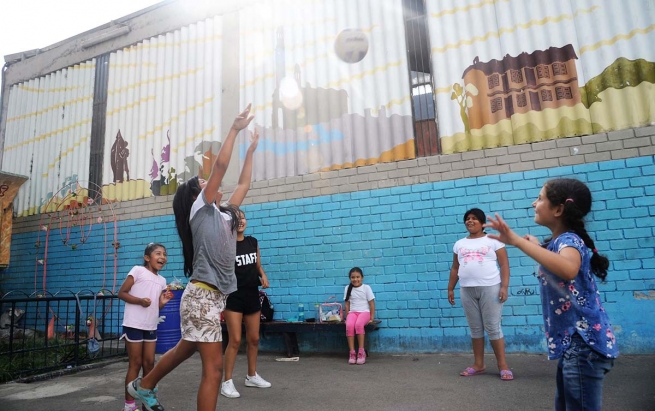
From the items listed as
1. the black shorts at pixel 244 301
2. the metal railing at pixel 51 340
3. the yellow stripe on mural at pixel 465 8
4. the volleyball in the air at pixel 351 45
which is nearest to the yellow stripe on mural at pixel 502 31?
the yellow stripe on mural at pixel 465 8

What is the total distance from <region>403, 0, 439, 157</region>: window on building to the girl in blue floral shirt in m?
4.80

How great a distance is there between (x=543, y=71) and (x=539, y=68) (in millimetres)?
76

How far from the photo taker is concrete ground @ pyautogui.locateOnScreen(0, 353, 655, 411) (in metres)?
3.72

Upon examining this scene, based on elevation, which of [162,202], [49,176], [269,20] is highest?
[269,20]

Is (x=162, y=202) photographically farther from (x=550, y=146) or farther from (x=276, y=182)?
(x=550, y=146)

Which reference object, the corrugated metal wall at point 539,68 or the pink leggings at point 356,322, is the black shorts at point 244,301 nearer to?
the pink leggings at point 356,322

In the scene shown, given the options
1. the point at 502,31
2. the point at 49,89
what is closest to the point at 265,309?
the point at 502,31

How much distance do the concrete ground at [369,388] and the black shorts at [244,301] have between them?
80 centimetres

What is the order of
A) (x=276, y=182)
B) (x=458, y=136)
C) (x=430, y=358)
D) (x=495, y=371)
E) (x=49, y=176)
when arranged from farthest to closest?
(x=49, y=176)
(x=276, y=182)
(x=458, y=136)
(x=430, y=358)
(x=495, y=371)

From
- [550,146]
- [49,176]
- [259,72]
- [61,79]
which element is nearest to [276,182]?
[259,72]

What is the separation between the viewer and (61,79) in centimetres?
1077

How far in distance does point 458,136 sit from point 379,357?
3526 millimetres

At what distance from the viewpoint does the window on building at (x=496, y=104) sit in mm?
6590

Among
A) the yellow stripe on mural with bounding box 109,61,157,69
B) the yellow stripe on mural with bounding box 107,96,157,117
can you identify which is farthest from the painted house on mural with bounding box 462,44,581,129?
the yellow stripe on mural with bounding box 109,61,157,69
